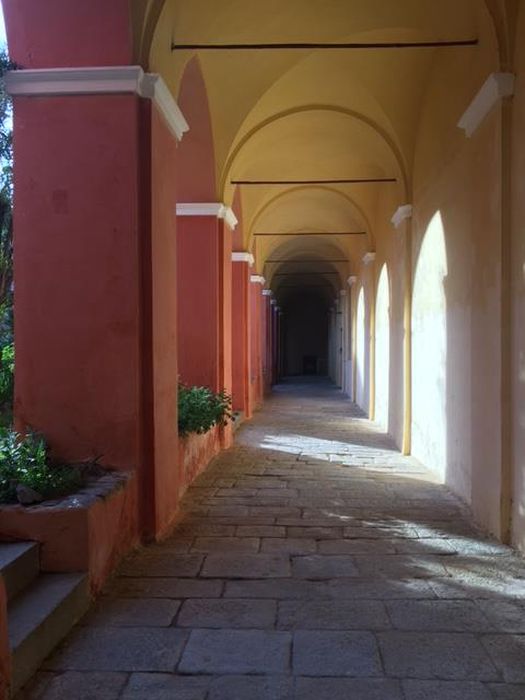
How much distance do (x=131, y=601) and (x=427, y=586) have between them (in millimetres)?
1699

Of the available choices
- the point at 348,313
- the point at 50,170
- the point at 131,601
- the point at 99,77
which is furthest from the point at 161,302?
the point at 348,313

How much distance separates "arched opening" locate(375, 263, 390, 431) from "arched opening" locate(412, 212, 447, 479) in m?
2.80

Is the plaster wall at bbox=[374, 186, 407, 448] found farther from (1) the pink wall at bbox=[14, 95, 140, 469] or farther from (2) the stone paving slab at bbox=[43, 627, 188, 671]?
(2) the stone paving slab at bbox=[43, 627, 188, 671]

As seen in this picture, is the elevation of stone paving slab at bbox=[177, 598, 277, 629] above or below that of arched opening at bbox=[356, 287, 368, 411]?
below

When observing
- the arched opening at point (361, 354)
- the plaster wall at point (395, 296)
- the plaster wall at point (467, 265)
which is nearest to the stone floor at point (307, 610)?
the plaster wall at point (467, 265)

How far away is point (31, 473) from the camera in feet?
13.0

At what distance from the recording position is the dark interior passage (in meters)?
38.5

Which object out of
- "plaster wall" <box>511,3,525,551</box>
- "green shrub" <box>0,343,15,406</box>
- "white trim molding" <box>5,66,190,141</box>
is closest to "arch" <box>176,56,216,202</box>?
"white trim molding" <box>5,66,190,141</box>

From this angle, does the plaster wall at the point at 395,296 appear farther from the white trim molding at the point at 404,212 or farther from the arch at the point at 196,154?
the arch at the point at 196,154

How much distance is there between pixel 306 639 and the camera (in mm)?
3289

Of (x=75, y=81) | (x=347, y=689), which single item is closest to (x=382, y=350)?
(x=75, y=81)

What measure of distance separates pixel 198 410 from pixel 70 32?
3.71m

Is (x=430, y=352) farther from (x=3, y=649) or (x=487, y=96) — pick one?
(x=3, y=649)

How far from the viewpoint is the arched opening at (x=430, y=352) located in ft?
24.2
